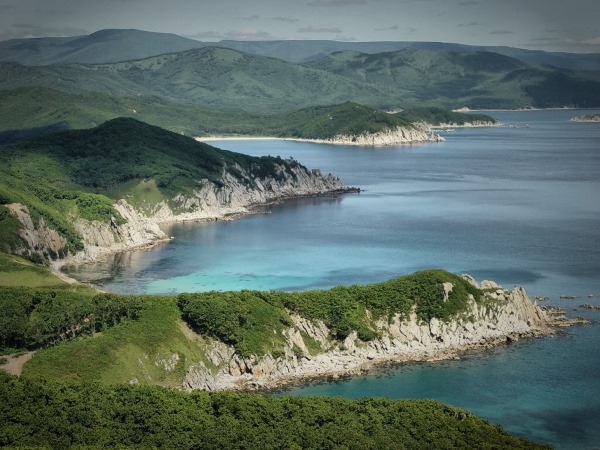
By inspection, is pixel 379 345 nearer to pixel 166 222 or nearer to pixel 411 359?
pixel 411 359

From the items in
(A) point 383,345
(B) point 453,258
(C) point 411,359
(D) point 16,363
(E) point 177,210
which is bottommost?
(C) point 411,359

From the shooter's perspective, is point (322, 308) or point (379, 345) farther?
point (322, 308)

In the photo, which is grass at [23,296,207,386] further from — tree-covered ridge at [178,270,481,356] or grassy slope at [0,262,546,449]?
grassy slope at [0,262,546,449]

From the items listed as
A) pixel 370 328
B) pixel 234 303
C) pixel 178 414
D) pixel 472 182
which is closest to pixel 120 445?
pixel 178 414

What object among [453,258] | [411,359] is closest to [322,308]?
[411,359]

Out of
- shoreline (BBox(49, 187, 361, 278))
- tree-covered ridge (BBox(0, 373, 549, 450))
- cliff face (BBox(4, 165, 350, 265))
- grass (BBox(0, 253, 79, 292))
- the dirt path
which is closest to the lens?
tree-covered ridge (BBox(0, 373, 549, 450))

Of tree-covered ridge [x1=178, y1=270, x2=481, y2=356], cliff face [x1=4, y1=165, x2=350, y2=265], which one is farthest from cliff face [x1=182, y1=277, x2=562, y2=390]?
cliff face [x1=4, y1=165, x2=350, y2=265]

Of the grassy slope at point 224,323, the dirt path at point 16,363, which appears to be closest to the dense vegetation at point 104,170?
the grassy slope at point 224,323
